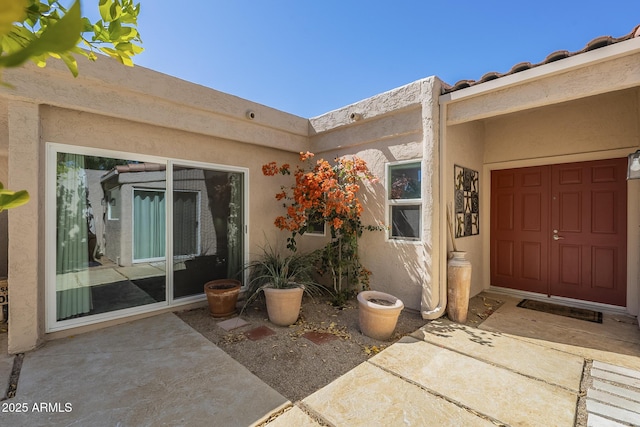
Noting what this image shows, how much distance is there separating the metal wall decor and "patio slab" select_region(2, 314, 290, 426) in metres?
4.25

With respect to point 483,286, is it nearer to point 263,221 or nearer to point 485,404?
point 485,404

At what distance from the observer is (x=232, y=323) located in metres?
4.36

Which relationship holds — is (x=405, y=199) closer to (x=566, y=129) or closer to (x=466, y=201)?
(x=466, y=201)

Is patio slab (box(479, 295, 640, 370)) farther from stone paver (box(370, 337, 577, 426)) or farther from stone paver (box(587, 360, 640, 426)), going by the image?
stone paver (box(370, 337, 577, 426))

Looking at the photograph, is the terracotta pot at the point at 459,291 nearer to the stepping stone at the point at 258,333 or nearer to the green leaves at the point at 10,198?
the stepping stone at the point at 258,333

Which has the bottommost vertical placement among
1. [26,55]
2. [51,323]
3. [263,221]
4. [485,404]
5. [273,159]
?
[485,404]

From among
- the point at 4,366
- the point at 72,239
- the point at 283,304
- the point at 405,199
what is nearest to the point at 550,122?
the point at 405,199

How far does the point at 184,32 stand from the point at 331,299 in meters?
5.48

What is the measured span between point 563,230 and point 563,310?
146 cm

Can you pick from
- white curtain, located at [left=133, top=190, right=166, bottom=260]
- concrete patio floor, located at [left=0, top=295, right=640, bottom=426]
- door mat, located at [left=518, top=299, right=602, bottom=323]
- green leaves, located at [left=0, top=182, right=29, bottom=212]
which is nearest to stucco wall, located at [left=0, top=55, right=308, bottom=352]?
white curtain, located at [left=133, top=190, right=166, bottom=260]

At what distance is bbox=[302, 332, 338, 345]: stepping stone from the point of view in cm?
381

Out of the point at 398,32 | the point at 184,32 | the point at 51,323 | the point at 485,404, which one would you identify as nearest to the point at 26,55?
the point at 485,404

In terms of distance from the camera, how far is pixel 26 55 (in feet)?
1.14

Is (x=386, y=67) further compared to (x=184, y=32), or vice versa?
(x=386, y=67)
